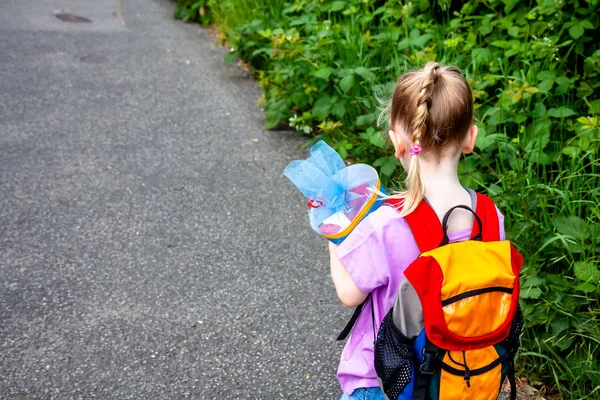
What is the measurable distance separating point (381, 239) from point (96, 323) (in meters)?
1.93

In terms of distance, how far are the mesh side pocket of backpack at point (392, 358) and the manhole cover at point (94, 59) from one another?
5686mm

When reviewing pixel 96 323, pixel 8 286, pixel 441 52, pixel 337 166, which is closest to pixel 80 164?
pixel 8 286

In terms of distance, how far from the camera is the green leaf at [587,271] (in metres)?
2.78

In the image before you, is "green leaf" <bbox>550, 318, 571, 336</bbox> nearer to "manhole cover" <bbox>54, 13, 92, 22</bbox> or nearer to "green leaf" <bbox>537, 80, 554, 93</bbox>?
"green leaf" <bbox>537, 80, 554, 93</bbox>

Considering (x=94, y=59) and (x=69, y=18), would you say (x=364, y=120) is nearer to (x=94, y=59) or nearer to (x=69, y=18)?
(x=94, y=59)

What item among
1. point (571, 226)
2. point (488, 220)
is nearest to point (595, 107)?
point (571, 226)

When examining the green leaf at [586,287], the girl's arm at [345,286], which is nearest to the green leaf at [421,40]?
the green leaf at [586,287]

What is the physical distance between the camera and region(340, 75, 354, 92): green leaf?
4461 millimetres

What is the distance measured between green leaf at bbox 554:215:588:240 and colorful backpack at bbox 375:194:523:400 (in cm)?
142

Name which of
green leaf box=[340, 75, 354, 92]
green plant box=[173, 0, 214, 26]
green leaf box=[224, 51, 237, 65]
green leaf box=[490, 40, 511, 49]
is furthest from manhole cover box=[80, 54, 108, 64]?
green leaf box=[490, 40, 511, 49]

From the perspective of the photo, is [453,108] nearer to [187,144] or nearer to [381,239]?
[381,239]

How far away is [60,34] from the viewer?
7328 mm

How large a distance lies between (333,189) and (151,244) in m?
2.20

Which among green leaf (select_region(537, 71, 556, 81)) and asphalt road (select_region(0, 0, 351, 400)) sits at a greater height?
green leaf (select_region(537, 71, 556, 81))
